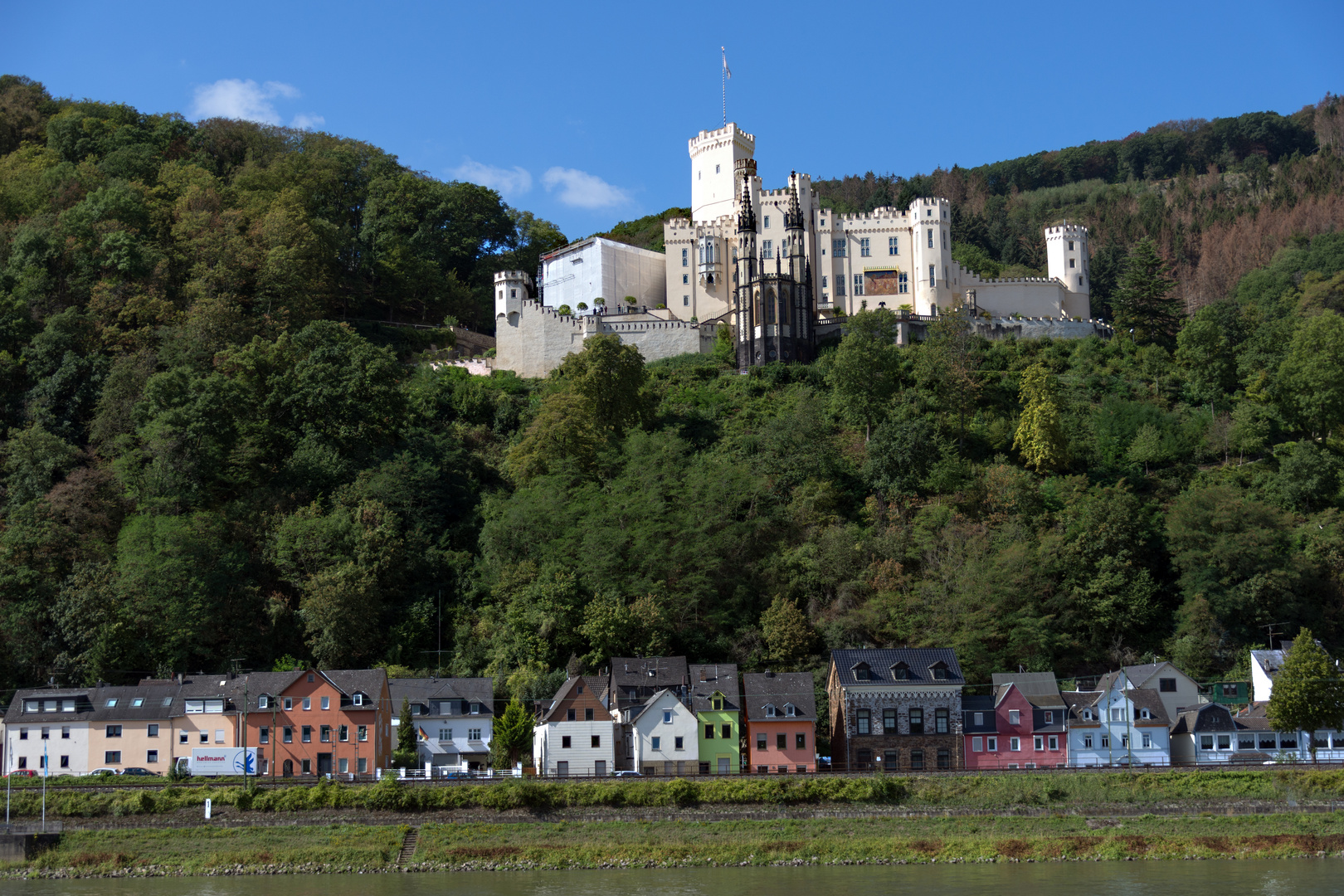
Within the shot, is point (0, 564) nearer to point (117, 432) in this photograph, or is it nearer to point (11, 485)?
point (11, 485)

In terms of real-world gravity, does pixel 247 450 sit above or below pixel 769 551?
above

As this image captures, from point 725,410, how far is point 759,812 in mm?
42106

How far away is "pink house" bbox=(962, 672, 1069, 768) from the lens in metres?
53.7

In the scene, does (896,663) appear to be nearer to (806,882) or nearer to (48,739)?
(806,882)

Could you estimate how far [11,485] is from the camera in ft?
226

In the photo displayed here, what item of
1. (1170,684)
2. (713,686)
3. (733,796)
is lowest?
(733,796)

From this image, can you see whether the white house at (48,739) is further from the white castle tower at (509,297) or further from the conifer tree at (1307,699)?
the white castle tower at (509,297)

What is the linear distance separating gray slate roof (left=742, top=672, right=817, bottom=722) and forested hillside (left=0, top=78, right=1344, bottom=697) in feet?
15.3

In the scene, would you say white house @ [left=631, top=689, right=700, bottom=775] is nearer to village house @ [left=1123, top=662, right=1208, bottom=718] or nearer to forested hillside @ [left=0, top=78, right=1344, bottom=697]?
forested hillside @ [left=0, top=78, right=1344, bottom=697]

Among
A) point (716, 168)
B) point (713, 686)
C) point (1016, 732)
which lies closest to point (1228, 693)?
point (1016, 732)

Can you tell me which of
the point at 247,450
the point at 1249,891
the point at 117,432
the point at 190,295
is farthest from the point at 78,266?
the point at 1249,891

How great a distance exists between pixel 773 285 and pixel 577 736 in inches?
1842

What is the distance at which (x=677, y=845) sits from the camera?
145 ft

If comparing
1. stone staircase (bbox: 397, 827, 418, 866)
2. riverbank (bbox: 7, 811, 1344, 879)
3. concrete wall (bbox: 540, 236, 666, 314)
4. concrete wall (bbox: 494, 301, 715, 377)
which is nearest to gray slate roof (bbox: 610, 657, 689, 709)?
riverbank (bbox: 7, 811, 1344, 879)
